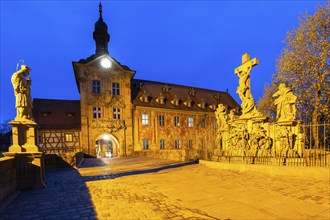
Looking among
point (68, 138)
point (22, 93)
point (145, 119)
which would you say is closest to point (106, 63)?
point (145, 119)

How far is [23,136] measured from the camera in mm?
6559

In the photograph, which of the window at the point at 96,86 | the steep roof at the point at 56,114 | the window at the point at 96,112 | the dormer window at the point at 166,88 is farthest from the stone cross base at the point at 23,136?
the dormer window at the point at 166,88

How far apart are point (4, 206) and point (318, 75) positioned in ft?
66.8

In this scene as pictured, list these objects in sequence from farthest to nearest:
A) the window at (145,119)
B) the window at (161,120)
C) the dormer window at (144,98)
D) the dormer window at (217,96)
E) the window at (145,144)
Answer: the dormer window at (217,96), the window at (161,120), the dormer window at (144,98), the window at (145,119), the window at (145,144)

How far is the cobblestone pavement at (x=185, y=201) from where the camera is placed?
147 inches

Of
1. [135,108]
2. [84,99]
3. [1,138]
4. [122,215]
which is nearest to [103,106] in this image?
[84,99]

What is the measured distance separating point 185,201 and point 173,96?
85.6 feet

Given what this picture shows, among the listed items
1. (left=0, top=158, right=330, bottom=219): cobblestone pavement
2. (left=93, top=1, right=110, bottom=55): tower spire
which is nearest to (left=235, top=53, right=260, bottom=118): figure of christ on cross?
(left=0, top=158, right=330, bottom=219): cobblestone pavement

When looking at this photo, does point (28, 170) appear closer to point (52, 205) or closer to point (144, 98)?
point (52, 205)

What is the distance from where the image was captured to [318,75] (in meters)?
15.0

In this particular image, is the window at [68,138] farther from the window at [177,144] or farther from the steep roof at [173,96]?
the window at [177,144]

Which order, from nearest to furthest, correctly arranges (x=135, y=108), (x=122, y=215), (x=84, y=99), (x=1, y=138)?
(x=122, y=215)
(x=84, y=99)
(x=135, y=108)
(x=1, y=138)

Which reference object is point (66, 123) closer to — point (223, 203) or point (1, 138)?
point (223, 203)

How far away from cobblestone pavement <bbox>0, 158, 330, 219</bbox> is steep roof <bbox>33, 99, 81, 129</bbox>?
18117mm
